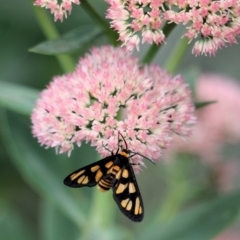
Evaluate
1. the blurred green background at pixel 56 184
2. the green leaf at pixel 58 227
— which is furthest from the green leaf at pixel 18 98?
the green leaf at pixel 58 227

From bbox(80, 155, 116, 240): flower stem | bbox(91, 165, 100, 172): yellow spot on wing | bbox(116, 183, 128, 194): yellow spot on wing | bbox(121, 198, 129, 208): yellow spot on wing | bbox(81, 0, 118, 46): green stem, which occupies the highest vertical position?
bbox(81, 0, 118, 46): green stem

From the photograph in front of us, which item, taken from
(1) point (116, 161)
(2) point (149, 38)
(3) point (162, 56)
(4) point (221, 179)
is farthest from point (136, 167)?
(3) point (162, 56)

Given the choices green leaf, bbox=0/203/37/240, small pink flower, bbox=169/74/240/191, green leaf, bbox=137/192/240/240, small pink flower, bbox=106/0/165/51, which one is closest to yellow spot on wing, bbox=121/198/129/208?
small pink flower, bbox=106/0/165/51

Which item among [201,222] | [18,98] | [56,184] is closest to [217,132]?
[201,222]

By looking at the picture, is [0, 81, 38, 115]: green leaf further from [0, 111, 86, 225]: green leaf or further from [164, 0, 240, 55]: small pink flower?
[164, 0, 240, 55]: small pink flower

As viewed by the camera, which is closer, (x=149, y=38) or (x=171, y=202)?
(x=149, y=38)

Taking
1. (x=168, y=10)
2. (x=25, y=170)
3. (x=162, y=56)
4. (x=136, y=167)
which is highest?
(x=162, y=56)

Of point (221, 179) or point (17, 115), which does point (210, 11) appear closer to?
point (17, 115)
